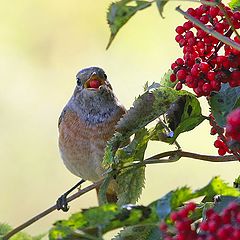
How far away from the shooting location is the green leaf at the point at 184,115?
5.83 feet

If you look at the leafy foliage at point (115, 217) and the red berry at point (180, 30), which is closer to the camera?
the leafy foliage at point (115, 217)

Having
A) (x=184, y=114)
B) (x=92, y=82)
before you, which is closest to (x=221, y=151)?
(x=184, y=114)

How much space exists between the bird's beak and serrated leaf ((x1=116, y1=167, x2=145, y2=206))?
1.82 meters

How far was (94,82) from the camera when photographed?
12.5 ft

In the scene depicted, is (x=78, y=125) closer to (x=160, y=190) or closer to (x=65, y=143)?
(x=65, y=143)

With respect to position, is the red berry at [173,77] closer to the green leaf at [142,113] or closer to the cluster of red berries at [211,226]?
the green leaf at [142,113]

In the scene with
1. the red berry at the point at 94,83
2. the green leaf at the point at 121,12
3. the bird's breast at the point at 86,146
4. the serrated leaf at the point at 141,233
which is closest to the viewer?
the green leaf at the point at 121,12

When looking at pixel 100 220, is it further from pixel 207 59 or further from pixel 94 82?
pixel 94 82

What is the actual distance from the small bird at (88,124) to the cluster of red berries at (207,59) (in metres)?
1.88

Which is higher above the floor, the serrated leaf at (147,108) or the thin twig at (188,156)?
the serrated leaf at (147,108)

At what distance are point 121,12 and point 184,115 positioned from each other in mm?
393

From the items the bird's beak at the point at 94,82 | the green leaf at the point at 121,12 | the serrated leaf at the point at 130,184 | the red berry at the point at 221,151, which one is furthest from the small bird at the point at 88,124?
the green leaf at the point at 121,12

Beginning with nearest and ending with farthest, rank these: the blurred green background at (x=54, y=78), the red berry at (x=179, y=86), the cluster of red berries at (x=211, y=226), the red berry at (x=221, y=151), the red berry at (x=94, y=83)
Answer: the cluster of red berries at (x=211, y=226) < the red berry at (x=179, y=86) < the red berry at (x=221, y=151) < the red berry at (x=94, y=83) < the blurred green background at (x=54, y=78)

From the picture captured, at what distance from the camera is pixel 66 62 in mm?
7152
